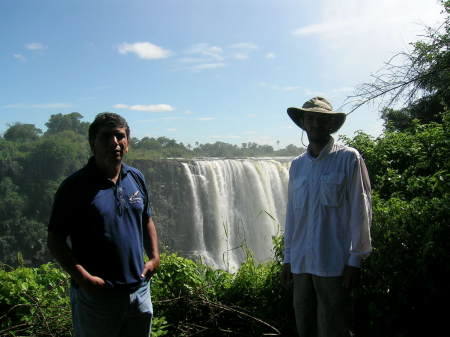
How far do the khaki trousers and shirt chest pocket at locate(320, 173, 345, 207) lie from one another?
39cm

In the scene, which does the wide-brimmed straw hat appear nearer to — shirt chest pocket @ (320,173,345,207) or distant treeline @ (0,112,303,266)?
shirt chest pocket @ (320,173,345,207)

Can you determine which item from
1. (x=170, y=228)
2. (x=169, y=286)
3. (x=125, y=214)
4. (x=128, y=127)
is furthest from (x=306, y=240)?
(x=170, y=228)

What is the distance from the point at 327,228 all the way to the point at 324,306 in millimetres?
396

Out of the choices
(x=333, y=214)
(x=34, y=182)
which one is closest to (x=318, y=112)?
(x=333, y=214)

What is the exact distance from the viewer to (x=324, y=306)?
2.12 meters

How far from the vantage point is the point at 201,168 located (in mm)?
22234

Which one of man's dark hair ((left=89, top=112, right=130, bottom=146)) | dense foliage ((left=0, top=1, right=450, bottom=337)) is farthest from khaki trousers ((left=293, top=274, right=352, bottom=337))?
man's dark hair ((left=89, top=112, right=130, bottom=146))

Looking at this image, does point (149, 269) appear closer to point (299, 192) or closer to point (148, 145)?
point (299, 192)

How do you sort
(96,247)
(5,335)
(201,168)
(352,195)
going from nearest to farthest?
A: (96,247)
(352,195)
(5,335)
(201,168)

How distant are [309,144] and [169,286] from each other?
1.79 m

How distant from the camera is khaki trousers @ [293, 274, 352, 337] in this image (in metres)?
2.10

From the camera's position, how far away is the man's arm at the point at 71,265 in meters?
Answer: 1.86

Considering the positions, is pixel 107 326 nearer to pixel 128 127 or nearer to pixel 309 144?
pixel 128 127

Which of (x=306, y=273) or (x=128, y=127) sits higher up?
(x=128, y=127)
